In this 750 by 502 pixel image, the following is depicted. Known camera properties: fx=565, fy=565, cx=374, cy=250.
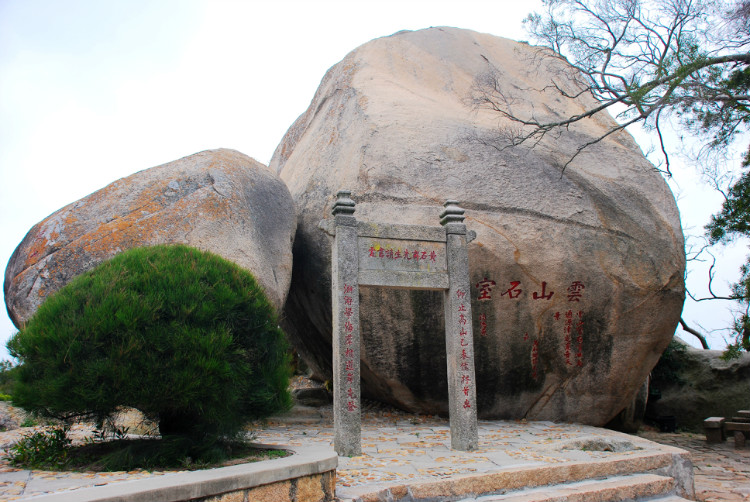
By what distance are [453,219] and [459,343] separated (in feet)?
4.61

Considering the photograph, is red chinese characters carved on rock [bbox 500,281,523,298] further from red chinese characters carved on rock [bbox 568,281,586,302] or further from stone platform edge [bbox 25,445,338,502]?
stone platform edge [bbox 25,445,338,502]

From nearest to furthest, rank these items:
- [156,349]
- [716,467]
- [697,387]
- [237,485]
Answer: [237,485] < [156,349] < [716,467] < [697,387]

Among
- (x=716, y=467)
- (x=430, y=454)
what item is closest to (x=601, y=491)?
(x=430, y=454)

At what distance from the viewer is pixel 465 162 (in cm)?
833

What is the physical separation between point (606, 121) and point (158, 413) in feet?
31.2

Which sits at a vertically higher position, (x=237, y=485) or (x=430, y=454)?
(x=237, y=485)

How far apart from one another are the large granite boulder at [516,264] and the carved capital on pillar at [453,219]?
3.81ft

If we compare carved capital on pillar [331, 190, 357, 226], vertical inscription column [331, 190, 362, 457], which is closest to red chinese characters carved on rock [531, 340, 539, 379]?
vertical inscription column [331, 190, 362, 457]

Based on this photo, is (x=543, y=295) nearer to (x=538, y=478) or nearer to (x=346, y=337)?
(x=346, y=337)

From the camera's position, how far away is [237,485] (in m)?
3.36

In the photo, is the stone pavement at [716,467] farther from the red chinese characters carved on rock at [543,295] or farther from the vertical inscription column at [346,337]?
the vertical inscription column at [346,337]

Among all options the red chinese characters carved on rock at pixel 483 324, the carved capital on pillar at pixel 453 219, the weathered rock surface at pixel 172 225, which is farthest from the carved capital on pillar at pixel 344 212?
the red chinese characters carved on rock at pixel 483 324

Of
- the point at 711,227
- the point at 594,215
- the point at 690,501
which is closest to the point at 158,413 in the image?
the point at 690,501

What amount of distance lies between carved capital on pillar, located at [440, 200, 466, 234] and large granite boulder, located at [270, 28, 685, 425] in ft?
3.81
